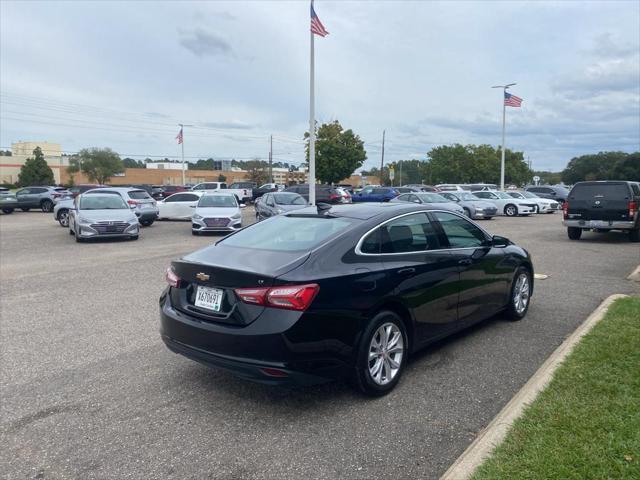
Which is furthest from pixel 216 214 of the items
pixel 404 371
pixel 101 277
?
pixel 404 371

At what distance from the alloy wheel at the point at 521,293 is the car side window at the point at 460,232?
99 cm

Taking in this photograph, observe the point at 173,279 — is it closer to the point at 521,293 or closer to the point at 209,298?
the point at 209,298

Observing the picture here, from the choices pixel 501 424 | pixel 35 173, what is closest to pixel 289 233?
pixel 501 424

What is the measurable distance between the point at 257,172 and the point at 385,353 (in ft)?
293

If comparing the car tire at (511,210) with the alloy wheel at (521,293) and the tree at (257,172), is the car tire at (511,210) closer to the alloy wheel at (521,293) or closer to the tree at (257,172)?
the alloy wheel at (521,293)

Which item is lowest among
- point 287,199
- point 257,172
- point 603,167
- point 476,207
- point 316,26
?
point 476,207

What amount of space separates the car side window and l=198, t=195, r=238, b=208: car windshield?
14.2 m

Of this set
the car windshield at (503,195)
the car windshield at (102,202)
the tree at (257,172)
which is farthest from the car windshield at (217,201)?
the tree at (257,172)

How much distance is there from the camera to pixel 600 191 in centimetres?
1545

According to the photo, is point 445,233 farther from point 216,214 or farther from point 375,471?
point 216,214

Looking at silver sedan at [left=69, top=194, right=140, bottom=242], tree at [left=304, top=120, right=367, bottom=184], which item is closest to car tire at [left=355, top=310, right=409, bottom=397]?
silver sedan at [left=69, top=194, right=140, bottom=242]

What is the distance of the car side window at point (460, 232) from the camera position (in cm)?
542

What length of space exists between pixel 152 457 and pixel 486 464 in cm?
212

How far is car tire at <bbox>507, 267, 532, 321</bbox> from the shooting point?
6.42 meters
